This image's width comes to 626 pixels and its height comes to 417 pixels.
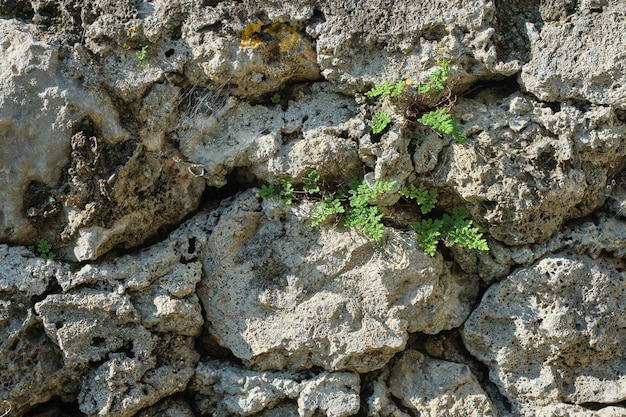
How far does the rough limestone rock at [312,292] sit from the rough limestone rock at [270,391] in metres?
0.10

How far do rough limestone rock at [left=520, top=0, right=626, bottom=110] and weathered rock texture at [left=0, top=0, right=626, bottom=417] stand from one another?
0.05ft

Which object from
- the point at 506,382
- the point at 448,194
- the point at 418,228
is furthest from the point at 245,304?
the point at 506,382

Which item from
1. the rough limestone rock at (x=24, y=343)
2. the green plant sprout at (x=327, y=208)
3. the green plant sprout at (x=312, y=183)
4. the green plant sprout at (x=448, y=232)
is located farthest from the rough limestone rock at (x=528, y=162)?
the rough limestone rock at (x=24, y=343)

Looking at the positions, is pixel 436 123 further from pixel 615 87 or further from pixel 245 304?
pixel 245 304

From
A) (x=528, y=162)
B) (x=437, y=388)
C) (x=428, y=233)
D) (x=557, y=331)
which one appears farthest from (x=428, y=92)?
(x=437, y=388)

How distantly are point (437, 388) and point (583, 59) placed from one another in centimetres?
263

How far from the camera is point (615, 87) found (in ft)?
15.3

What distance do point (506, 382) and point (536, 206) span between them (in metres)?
1.38

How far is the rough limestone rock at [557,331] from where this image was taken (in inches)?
193

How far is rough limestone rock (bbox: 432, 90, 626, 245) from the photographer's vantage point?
475 centimetres

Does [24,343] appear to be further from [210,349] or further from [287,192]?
[287,192]

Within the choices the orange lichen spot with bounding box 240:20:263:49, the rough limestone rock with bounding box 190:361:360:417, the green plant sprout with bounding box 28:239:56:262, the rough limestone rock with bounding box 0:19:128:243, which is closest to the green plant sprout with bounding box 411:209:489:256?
the rough limestone rock with bounding box 190:361:360:417

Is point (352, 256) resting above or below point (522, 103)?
below

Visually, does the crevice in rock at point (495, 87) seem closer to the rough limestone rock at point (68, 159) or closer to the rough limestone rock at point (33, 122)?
the rough limestone rock at point (68, 159)
